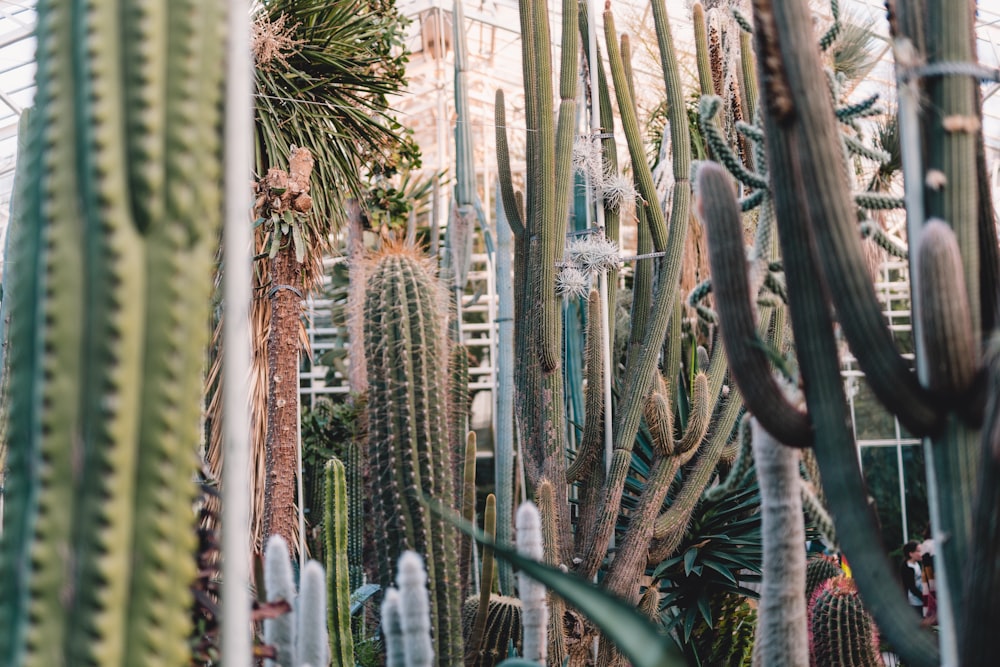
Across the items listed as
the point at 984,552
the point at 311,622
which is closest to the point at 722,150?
the point at 984,552

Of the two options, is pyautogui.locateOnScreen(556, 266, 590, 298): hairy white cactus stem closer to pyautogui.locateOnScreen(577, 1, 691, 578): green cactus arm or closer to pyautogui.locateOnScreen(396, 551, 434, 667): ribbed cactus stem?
pyautogui.locateOnScreen(577, 1, 691, 578): green cactus arm

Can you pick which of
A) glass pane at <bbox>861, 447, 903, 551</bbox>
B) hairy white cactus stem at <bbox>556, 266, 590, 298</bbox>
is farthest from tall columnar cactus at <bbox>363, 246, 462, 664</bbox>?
glass pane at <bbox>861, 447, 903, 551</bbox>

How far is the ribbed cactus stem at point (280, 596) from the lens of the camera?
1.85 metres

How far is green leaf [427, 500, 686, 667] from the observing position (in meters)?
0.96

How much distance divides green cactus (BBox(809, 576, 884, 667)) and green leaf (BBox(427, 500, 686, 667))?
2.42 metres

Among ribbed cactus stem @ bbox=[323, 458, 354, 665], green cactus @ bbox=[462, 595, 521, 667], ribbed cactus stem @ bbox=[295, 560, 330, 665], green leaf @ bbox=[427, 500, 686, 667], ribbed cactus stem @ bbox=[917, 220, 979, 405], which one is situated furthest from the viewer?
green cactus @ bbox=[462, 595, 521, 667]

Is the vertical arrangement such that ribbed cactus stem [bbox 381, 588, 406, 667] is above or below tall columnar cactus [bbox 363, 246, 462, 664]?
below

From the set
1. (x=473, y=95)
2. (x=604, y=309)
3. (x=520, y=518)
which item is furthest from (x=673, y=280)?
(x=473, y=95)

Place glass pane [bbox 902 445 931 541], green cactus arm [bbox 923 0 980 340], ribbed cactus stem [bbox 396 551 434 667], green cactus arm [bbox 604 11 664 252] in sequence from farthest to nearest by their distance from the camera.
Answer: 1. glass pane [bbox 902 445 931 541]
2. green cactus arm [bbox 604 11 664 252]
3. ribbed cactus stem [bbox 396 551 434 667]
4. green cactus arm [bbox 923 0 980 340]

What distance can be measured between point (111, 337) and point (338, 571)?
1549 millimetres

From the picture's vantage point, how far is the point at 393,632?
177 cm

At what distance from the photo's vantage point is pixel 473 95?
11906 millimetres

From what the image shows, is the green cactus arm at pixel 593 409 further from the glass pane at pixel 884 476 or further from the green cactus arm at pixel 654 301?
the glass pane at pixel 884 476

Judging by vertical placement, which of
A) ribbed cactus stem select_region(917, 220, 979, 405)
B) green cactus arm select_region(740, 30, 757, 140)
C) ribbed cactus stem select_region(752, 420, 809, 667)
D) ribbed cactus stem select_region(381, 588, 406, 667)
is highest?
green cactus arm select_region(740, 30, 757, 140)
